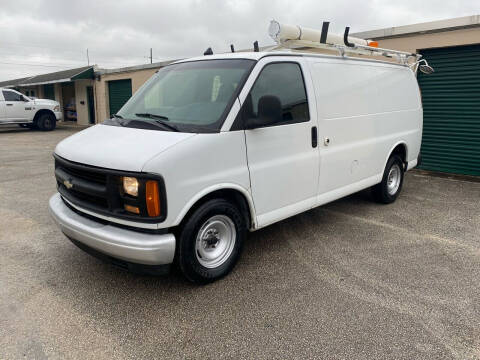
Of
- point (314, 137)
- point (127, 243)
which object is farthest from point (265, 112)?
point (127, 243)

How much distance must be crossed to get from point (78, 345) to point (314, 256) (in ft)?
8.03

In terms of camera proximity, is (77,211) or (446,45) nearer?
(77,211)

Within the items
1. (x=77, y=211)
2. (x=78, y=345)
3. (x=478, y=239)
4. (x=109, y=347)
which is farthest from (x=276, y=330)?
(x=478, y=239)

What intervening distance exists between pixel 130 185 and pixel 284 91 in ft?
6.14

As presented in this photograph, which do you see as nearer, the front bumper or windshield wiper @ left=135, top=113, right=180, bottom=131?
the front bumper

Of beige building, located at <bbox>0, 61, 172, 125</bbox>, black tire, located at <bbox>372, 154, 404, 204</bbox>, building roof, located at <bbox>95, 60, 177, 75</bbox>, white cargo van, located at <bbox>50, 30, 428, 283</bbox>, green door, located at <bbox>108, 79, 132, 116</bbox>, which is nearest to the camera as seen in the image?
white cargo van, located at <bbox>50, 30, 428, 283</bbox>

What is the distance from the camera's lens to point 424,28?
7883 mm

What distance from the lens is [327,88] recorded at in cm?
436

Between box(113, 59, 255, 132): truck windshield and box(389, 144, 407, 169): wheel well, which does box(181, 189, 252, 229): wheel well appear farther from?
box(389, 144, 407, 169): wheel well

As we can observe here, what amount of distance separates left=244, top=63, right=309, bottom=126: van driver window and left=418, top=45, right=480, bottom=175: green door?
5.40m

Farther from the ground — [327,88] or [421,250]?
[327,88]

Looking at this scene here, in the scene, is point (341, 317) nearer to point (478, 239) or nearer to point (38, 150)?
point (478, 239)

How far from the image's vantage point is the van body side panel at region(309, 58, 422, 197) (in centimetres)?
437

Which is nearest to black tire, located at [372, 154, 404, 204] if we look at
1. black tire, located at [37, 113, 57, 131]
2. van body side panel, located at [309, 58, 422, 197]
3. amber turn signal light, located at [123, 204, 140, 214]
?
van body side panel, located at [309, 58, 422, 197]
